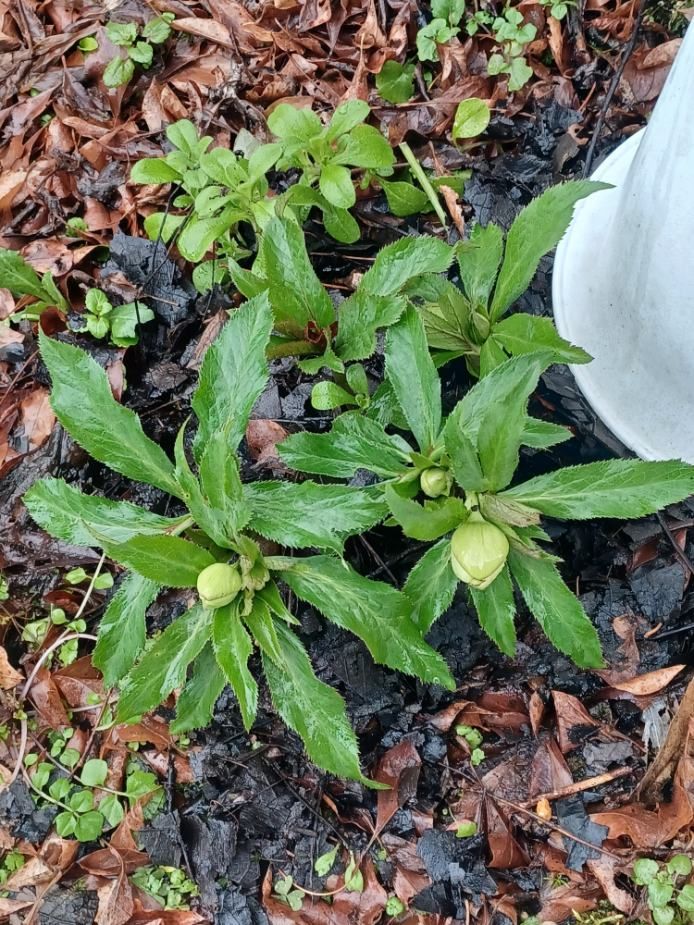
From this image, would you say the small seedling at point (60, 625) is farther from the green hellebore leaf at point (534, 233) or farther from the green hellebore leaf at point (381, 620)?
the green hellebore leaf at point (534, 233)

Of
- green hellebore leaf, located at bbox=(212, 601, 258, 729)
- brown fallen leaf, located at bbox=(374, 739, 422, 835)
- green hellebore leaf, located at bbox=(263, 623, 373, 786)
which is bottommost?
brown fallen leaf, located at bbox=(374, 739, 422, 835)

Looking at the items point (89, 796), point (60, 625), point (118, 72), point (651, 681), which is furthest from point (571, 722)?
point (118, 72)

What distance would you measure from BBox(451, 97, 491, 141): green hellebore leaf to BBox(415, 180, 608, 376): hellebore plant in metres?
0.56

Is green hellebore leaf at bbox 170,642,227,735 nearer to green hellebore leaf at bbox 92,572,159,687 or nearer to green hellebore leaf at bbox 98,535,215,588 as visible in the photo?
green hellebore leaf at bbox 92,572,159,687

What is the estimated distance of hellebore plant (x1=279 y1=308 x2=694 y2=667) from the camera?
1.17 meters

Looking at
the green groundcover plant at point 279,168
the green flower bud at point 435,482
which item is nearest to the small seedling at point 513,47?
the green groundcover plant at point 279,168

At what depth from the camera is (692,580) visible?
182 cm

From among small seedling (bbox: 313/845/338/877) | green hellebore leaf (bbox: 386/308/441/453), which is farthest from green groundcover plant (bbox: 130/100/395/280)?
small seedling (bbox: 313/845/338/877)

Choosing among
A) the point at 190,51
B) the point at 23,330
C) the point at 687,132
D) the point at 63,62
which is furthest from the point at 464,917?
the point at 63,62

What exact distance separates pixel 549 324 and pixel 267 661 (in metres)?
0.88

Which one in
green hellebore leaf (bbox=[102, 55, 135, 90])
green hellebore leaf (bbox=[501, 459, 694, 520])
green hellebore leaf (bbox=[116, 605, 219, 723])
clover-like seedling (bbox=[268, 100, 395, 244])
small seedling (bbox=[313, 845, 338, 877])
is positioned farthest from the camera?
green hellebore leaf (bbox=[102, 55, 135, 90])

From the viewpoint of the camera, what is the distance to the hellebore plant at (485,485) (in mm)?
1175

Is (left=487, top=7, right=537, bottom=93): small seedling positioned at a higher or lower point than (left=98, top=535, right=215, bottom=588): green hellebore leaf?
higher

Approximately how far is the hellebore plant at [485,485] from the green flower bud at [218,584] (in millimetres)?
264
